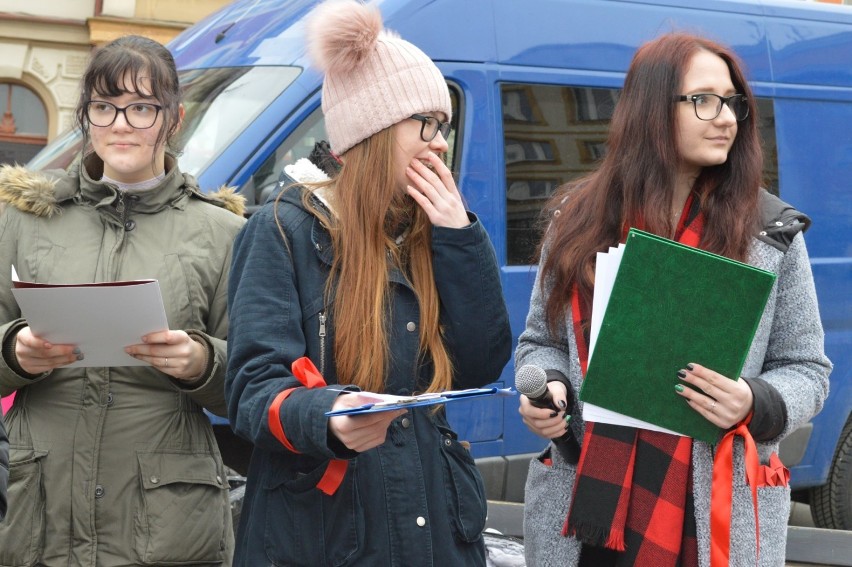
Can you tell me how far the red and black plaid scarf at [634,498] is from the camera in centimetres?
272

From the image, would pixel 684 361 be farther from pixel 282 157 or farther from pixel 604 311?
pixel 282 157

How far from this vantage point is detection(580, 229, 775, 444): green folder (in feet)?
8.52

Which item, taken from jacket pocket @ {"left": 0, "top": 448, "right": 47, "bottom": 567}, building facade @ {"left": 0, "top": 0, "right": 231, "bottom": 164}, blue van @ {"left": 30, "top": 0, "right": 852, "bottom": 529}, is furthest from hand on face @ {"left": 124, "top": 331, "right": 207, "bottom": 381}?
building facade @ {"left": 0, "top": 0, "right": 231, "bottom": 164}

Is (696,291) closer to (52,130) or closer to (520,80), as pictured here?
(520,80)

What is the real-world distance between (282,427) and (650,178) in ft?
3.53

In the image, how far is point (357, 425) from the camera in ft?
7.57

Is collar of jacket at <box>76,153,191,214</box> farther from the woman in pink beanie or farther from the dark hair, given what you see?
the woman in pink beanie

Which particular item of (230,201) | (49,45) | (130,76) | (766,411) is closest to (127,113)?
(130,76)

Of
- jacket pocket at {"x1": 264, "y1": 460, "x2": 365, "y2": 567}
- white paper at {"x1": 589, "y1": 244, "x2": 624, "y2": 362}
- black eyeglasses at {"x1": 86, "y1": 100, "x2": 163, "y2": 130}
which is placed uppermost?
black eyeglasses at {"x1": 86, "y1": 100, "x2": 163, "y2": 130}

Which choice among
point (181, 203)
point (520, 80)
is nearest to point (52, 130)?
point (520, 80)

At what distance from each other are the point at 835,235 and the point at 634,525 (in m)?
3.94

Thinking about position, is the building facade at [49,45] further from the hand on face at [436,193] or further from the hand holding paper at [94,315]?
the hand on face at [436,193]

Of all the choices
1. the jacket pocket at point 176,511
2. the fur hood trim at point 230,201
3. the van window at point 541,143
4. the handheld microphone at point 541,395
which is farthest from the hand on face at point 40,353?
the van window at point 541,143

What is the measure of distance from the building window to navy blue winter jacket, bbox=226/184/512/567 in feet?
49.2
